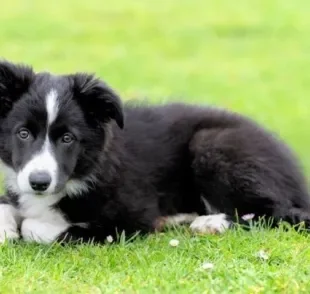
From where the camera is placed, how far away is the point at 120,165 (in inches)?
270

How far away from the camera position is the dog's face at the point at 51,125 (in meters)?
6.08

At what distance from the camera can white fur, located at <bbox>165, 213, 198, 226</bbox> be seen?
726 centimetres

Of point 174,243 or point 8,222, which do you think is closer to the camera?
point 174,243

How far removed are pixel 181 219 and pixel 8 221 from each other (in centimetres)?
158

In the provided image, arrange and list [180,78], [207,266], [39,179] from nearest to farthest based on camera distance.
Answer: [207,266]
[39,179]
[180,78]

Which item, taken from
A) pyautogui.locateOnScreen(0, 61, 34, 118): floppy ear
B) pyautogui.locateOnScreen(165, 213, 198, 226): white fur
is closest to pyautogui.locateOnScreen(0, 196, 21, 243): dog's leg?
pyautogui.locateOnScreen(0, 61, 34, 118): floppy ear

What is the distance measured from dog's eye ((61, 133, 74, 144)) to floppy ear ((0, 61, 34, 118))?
470mm

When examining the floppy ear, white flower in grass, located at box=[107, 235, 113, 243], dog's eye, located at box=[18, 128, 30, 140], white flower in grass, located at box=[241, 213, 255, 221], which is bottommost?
white flower in grass, located at box=[241, 213, 255, 221]

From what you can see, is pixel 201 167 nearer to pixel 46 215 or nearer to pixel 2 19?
pixel 46 215

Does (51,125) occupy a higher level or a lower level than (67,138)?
higher

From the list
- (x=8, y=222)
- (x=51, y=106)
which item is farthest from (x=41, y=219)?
(x=51, y=106)

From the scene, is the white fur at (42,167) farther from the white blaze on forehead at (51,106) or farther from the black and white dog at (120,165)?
the white blaze on forehead at (51,106)

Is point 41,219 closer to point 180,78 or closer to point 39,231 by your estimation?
point 39,231

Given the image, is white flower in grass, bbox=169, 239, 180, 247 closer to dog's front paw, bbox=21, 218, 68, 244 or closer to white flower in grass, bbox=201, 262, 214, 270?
white flower in grass, bbox=201, 262, 214, 270
